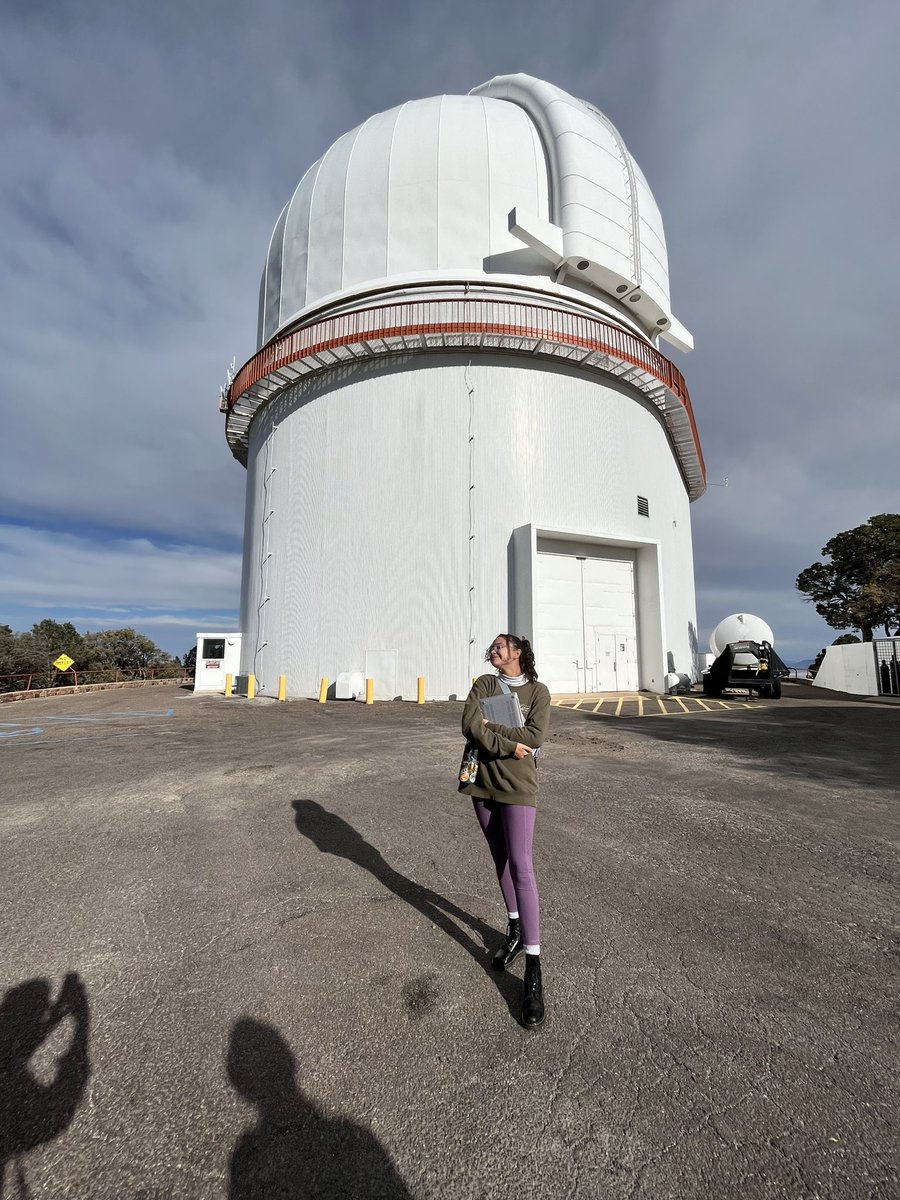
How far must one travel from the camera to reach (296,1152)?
71.4 inches

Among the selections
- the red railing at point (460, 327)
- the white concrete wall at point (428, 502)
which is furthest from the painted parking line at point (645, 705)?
the red railing at point (460, 327)

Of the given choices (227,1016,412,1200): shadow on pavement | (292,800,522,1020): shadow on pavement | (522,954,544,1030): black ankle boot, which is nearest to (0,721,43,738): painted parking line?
(292,800,522,1020): shadow on pavement

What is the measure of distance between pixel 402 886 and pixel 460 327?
1756 centimetres

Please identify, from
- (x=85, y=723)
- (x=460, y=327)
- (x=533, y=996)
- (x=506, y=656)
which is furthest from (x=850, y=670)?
(x=85, y=723)

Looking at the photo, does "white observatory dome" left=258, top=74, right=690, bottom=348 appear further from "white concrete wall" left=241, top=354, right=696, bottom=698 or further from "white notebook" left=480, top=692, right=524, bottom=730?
"white notebook" left=480, top=692, right=524, bottom=730

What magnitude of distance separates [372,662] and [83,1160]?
1546 centimetres

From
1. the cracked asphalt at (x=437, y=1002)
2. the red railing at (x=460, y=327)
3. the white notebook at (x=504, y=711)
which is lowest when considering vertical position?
the cracked asphalt at (x=437, y=1002)

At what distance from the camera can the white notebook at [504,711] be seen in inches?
117

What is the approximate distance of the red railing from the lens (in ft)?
58.0

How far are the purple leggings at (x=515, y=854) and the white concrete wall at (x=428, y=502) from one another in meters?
13.5

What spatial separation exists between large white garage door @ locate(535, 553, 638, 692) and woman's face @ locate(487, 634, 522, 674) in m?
13.4

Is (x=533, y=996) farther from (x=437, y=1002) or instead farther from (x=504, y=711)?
(x=504, y=711)

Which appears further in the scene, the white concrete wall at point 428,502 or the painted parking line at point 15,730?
the white concrete wall at point 428,502

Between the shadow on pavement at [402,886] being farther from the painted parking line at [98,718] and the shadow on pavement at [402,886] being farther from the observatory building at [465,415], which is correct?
the observatory building at [465,415]
